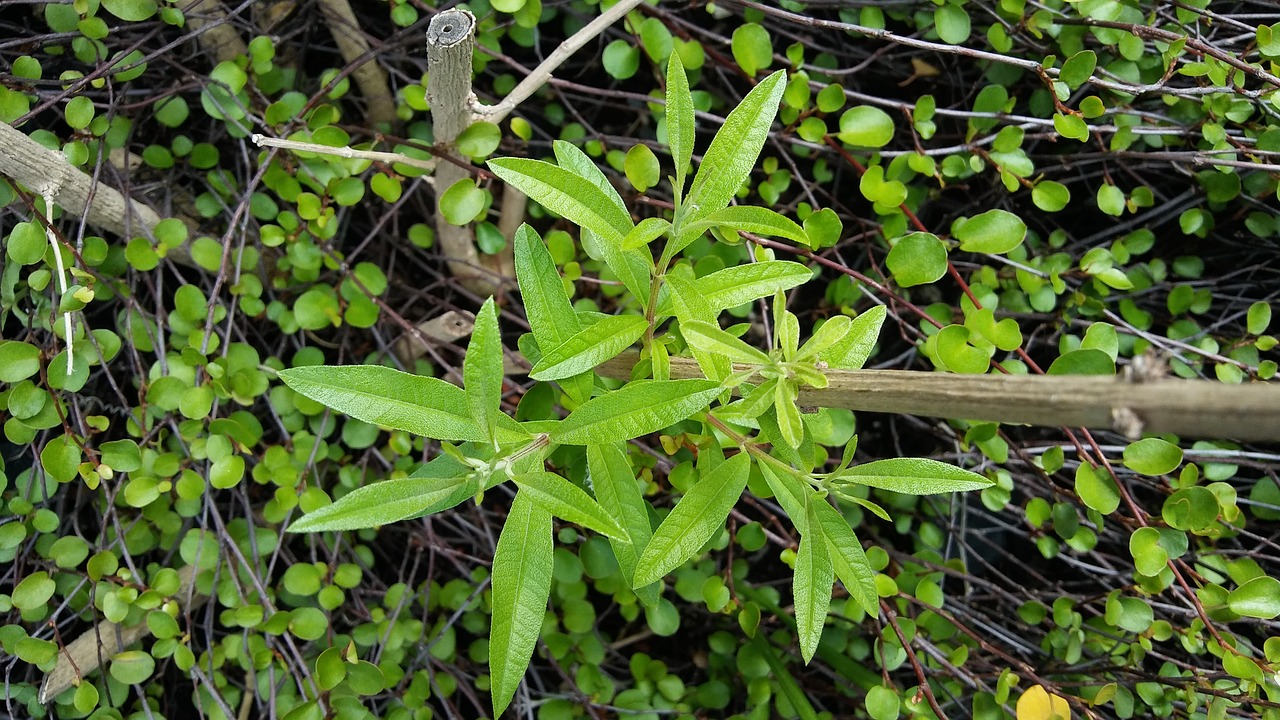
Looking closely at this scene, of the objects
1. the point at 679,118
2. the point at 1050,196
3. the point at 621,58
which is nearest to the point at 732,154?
the point at 679,118

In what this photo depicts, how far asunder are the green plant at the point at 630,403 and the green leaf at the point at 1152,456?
15.1 inches

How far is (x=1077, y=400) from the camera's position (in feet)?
1.64

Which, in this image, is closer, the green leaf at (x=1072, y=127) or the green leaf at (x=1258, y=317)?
the green leaf at (x=1072, y=127)

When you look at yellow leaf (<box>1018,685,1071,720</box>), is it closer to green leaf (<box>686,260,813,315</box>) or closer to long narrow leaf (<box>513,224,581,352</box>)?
green leaf (<box>686,260,813,315</box>)

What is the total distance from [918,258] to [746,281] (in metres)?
0.40

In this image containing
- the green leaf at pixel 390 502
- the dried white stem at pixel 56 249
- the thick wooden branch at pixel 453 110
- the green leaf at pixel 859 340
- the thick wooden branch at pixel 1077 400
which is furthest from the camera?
the dried white stem at pixel 56 249

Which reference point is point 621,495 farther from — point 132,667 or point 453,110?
point 132,667

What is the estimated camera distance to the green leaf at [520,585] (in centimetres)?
72

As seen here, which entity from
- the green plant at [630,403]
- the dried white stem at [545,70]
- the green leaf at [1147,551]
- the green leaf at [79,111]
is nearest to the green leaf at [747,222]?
the green plant at [630,403]

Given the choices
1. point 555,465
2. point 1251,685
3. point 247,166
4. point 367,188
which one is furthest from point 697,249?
point 1251,685

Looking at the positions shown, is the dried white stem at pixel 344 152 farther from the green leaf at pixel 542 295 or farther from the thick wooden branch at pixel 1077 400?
the thick wooden branch at pixel 1077 400

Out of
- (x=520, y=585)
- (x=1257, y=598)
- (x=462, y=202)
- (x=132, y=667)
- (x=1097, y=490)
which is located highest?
(x=462, y=202)

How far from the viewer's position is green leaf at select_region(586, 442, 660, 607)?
2.59 ft

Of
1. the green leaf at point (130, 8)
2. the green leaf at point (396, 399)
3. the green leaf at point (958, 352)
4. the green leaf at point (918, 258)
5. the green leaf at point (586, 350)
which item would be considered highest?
the green leaf at point (130, 8)
